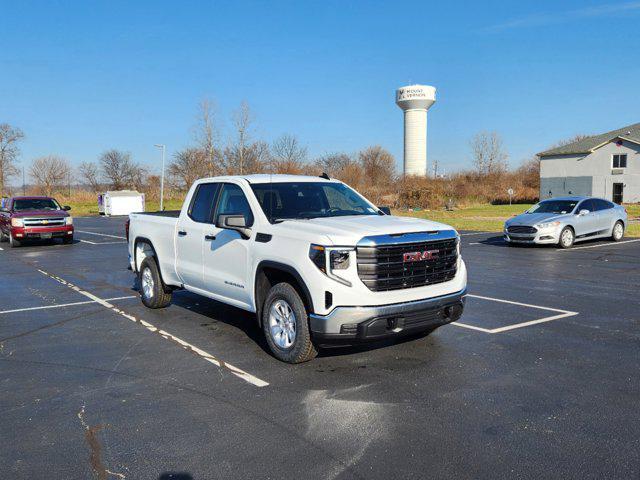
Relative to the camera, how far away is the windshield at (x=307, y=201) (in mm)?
6418

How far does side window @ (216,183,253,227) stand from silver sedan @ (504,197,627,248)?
12364 millimetres

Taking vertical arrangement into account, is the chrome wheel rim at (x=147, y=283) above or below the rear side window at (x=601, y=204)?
below

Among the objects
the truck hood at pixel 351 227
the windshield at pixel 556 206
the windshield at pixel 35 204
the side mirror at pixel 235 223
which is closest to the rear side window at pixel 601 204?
the windshield at pixel 556 206

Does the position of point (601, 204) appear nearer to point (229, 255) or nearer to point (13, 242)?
point (229, 255)

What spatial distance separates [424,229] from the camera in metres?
5.66

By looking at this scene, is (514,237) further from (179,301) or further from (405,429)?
(405,429)

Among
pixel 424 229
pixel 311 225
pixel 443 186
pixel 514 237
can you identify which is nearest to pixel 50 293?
pixel 311 225

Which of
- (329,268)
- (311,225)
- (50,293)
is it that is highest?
(311,225)

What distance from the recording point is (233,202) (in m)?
6.81

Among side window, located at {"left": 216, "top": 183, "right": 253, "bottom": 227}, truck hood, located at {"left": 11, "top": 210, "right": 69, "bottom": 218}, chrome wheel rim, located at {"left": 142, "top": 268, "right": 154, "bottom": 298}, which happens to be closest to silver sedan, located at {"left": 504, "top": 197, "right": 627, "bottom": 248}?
chrome wheel rim, located at {"left": 142, "top": 268, "right": 154, "bottom": 298}

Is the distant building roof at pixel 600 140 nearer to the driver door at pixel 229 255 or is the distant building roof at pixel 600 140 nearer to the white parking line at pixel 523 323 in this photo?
the white parking line at pixel 523 323

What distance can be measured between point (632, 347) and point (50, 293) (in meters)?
9.27

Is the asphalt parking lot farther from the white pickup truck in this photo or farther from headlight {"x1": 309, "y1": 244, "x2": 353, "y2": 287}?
headlight {"x1": 309, "y1": 244, "x2": 353, "y2": 287}

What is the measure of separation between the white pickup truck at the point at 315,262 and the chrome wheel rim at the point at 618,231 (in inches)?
567
